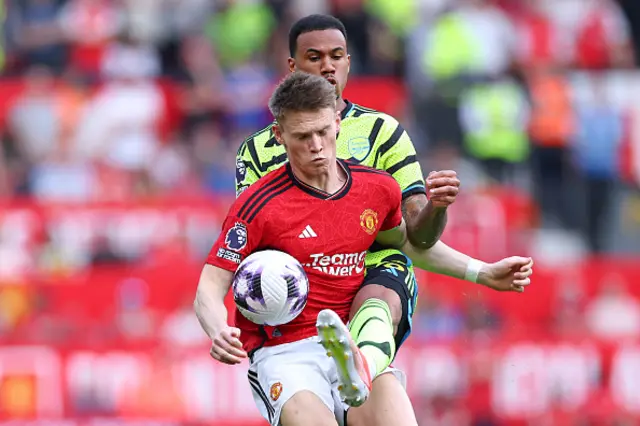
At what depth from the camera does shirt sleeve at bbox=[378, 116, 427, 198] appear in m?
8.27

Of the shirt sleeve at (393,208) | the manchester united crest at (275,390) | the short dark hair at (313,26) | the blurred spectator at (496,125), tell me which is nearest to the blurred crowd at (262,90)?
the blurred spectator at (496,125)

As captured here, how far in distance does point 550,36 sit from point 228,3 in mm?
4484

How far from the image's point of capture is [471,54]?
1938 centimetres

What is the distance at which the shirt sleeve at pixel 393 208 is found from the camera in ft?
25.6

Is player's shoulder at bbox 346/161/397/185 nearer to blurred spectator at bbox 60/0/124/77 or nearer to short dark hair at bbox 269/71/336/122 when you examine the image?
short dark hair at bbox 269/71/336/122

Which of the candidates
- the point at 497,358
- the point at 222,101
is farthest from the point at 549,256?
the point at 222,101

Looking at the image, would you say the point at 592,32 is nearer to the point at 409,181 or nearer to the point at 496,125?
the point at 496,125

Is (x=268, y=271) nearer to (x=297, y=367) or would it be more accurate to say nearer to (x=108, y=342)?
(x=297, y=367)

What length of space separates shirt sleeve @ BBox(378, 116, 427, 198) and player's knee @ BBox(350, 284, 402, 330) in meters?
0.72

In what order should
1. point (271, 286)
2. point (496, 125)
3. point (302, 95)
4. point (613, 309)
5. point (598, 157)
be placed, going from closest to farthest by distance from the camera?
point (271, 286) → point (302, 95) → point (613, 309) → point (496, 125) → point (598, 157)

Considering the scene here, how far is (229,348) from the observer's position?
22.9 feet

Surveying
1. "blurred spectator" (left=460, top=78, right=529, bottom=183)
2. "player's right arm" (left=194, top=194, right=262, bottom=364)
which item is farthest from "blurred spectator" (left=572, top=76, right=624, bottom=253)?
"player's right arm" (left=194, top=194, right=262, bottom=364)

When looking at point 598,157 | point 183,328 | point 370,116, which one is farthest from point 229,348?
point 598,157

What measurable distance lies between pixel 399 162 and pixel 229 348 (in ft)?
6.00
